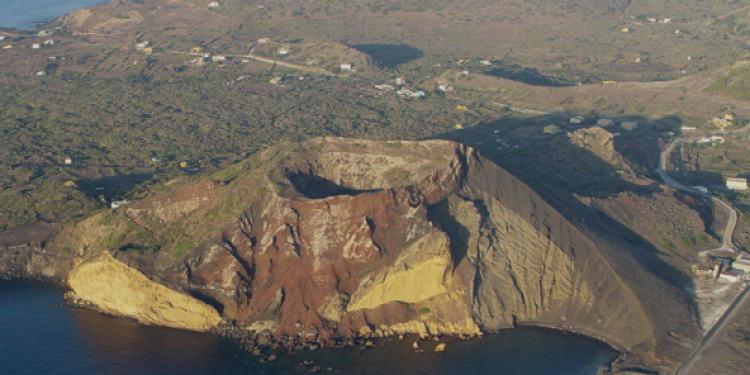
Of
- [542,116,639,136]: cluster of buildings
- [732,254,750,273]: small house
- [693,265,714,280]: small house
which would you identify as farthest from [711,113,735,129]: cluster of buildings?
[693,265,714,280]: small house

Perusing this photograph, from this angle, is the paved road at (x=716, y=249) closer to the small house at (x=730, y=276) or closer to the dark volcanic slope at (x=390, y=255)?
Answer: the dark volcanic slope at (x=390, y=255)

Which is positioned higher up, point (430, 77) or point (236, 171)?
point (236, 171)

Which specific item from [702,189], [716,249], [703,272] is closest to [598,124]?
[702,189]

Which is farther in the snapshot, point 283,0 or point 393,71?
point 283,0

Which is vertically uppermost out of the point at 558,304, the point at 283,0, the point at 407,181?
the point at 407,181

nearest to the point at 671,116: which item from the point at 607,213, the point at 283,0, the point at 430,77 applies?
the point at 430,77

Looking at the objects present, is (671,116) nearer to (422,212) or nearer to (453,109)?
(453,109)
